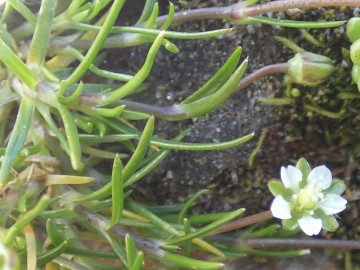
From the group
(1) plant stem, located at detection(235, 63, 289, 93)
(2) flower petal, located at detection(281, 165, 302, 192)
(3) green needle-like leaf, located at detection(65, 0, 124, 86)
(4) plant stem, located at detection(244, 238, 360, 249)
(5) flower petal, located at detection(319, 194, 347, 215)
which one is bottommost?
(5) flower petal, located at detection(319, 194, 347, 215)

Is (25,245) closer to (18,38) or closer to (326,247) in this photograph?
(18,38)

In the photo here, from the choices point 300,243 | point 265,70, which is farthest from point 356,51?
point 300,243

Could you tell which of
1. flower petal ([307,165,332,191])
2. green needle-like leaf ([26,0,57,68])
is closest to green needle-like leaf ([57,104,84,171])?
green needle-like leaf ([26,0,57,68])

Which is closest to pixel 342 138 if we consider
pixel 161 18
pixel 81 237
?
pixel 161 18

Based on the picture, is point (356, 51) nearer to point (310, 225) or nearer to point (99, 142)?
point (310, 225)

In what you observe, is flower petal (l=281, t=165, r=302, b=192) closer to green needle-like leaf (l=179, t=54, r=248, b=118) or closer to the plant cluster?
the plant cluster

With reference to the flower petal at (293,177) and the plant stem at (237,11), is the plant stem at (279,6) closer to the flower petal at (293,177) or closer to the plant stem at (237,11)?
the plant stem at (237,11)
